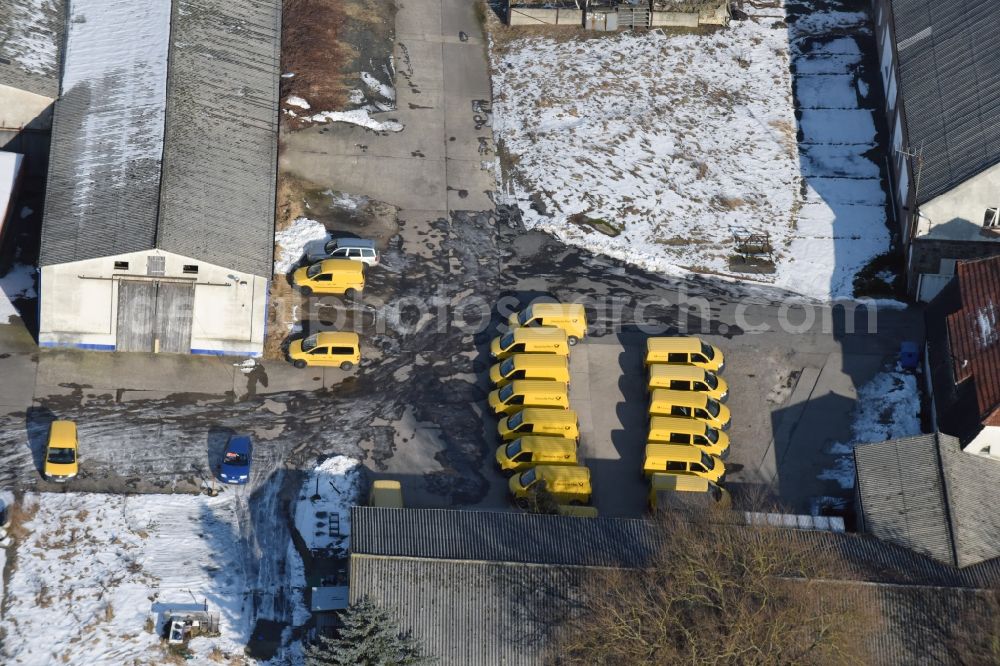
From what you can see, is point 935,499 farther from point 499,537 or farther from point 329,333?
point 329,333

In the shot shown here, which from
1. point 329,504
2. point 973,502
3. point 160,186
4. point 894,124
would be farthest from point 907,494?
point 160,186

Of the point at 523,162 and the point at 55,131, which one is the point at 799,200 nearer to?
the point at 523,162

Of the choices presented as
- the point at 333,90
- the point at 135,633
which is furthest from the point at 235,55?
the point at 135,633

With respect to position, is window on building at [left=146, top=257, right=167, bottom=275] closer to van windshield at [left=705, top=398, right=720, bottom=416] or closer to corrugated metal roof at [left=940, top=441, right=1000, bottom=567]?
van windshield at [left=705, top=398, right=720, bottom=416]

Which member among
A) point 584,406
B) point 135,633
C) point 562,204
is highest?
point 562,204

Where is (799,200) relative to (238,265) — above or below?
above
